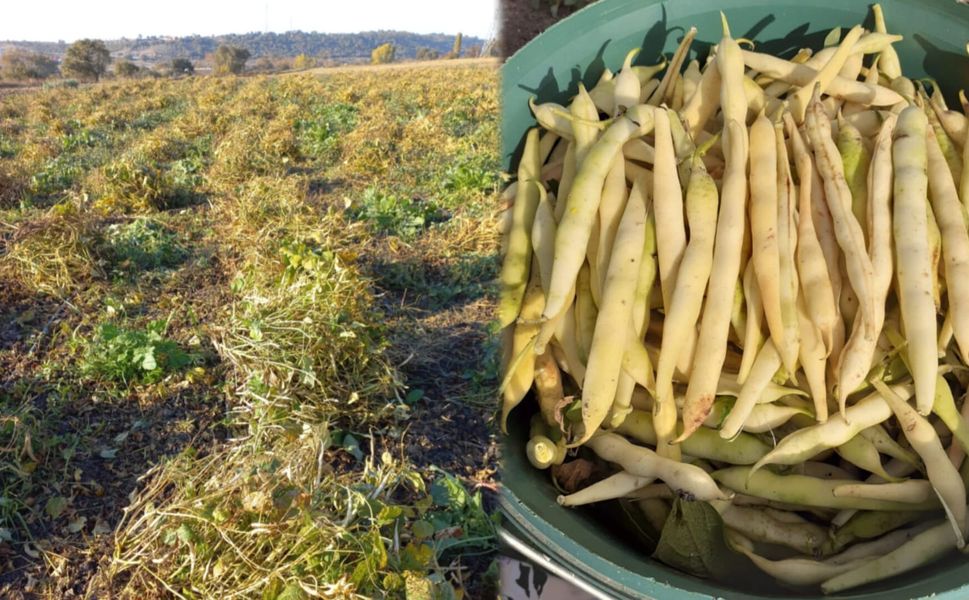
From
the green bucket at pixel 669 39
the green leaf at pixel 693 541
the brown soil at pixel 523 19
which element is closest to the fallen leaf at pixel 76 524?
the green bucket at pixel 669 39

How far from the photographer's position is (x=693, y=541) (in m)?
1.23

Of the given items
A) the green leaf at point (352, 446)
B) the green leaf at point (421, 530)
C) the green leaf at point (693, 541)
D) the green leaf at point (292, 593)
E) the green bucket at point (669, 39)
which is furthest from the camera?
the green leaf at point (352, 446)

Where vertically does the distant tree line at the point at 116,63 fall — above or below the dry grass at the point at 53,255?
below

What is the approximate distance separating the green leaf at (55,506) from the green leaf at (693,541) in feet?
6.35

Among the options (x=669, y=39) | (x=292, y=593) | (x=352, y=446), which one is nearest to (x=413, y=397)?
(x=352, y=446)

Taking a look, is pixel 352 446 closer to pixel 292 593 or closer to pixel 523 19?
pixel 292 593

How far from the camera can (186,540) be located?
1750 millimetres

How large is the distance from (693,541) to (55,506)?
79.1 inches

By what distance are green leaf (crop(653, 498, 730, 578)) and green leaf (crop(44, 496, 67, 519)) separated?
1.93 metres

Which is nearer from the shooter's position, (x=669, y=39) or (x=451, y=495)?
(x=669, y=39)

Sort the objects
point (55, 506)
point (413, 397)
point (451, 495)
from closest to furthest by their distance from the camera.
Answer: point (451, 495)
point (55, 506)
point (413, 397)

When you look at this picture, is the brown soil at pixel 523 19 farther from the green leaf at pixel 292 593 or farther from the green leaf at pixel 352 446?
the green leaf at pixel 292 593

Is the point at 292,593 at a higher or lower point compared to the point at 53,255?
higher

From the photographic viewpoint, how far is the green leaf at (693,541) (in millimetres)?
1224
